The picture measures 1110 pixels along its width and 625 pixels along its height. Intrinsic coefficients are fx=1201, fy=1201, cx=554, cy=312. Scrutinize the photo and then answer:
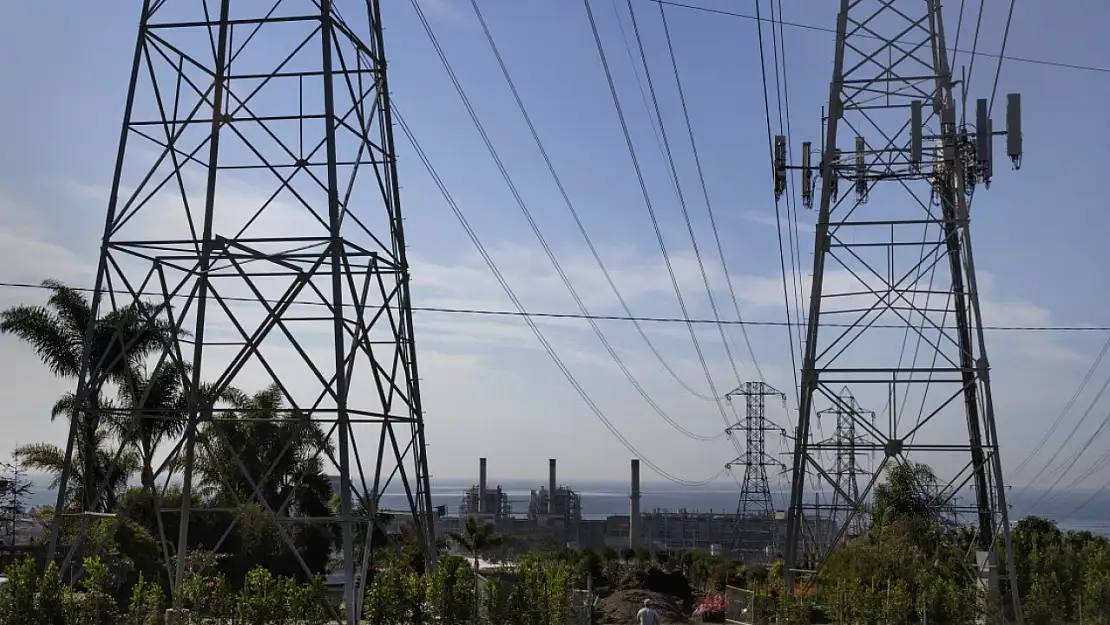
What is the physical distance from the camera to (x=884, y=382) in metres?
25.6

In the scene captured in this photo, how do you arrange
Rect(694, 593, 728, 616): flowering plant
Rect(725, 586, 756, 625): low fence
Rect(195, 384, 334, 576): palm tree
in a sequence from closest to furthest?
Rect(725, 586, 756, 625): low fence
Rect(694, 593, 728, 616): flowering plant
Rect(195, 384, 334, 576): palm tree

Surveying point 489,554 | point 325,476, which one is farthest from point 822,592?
point 489,554

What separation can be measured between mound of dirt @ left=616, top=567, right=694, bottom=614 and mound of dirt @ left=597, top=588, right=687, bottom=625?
357cm

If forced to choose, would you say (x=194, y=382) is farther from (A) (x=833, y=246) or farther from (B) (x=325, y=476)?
(B) (x=325, y=476)

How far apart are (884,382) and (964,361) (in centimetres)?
283

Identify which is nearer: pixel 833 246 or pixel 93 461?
pixel 833 246

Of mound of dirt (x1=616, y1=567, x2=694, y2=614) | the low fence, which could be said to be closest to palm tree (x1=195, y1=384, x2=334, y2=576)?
mound of dirt (x1=616, y1=567, x2=694, y2=614)

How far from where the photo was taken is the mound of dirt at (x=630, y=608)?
33688 millimetres

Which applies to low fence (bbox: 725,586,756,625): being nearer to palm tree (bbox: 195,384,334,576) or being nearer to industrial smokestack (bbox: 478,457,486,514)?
palm tree (bbox: 195,384,334,576)

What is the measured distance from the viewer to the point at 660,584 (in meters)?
44.1

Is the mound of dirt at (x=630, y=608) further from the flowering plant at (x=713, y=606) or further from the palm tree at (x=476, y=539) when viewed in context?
the palm tree at (x=476, y=539)

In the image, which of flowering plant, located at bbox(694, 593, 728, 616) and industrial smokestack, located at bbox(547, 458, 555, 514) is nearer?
flowering plant, located at bbox(694, 593, 728, 616)

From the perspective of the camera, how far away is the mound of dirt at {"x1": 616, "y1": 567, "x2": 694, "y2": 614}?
43.2m

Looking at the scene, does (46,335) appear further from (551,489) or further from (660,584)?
(551,489)
